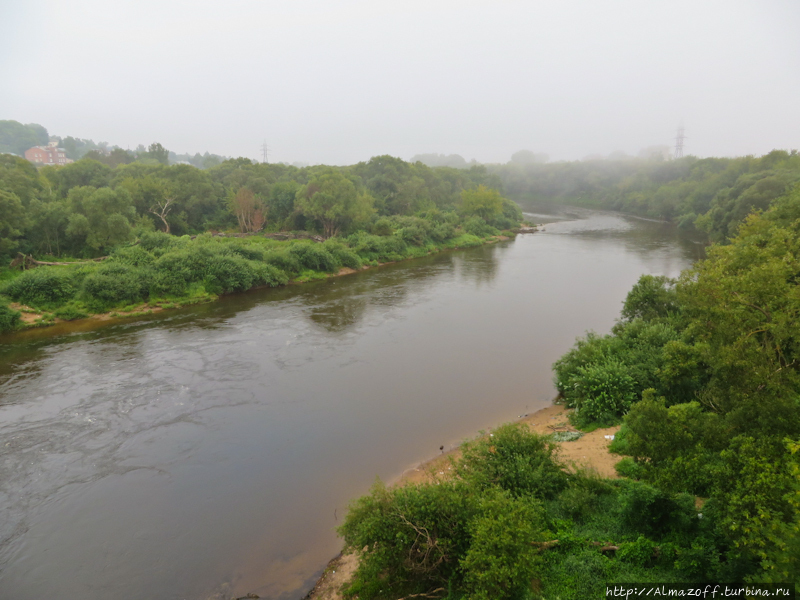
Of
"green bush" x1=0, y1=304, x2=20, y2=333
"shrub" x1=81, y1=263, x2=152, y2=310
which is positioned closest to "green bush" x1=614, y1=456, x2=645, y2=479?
"shrub" x1=81, y1=263, x2=152, y2=310

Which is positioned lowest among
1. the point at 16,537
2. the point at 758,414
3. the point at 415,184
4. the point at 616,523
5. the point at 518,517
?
the point at 16,537

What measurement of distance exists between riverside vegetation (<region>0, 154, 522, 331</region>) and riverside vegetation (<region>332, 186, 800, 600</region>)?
2518 centimetres

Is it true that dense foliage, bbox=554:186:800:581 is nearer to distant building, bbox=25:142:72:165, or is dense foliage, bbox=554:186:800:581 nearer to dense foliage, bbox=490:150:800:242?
dense foliage, bbox=490:150:800:242

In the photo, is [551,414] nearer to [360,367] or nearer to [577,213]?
[360,367]

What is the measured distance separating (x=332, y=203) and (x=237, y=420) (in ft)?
107

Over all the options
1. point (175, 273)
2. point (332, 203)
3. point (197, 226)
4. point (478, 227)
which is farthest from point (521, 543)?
point (478, 227)

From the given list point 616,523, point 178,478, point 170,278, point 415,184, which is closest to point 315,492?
point 178,478

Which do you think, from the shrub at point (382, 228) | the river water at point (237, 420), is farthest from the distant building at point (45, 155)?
the river water at point (237, 420)

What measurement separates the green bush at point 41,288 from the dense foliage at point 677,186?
143 feet

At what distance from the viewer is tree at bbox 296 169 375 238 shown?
148 ft

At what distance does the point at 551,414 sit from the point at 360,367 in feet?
27.8

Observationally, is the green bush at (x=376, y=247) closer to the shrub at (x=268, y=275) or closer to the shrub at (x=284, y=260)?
the shrub at (x=284, y=260)

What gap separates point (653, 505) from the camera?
26.6 ft

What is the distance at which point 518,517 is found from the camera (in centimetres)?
768
